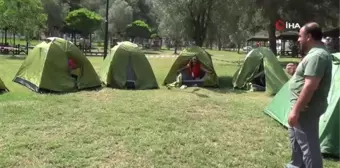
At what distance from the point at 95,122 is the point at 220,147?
245cm

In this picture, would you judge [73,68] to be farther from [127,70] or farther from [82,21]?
[82,21]

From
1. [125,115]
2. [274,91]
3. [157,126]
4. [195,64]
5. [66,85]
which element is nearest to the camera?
[157,126]

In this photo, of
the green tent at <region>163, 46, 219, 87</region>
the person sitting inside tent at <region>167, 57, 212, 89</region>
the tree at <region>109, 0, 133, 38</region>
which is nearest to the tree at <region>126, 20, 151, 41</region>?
the tree at <region>109, 0, 133, 38</region>

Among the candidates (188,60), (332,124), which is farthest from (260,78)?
(332,124)

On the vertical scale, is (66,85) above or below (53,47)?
below

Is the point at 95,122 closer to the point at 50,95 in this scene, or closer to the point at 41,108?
the point at 41,108

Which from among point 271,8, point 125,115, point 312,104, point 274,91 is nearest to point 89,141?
point 125,115

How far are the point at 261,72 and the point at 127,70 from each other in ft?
14.2

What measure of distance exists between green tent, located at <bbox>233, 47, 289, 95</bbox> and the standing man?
804cm

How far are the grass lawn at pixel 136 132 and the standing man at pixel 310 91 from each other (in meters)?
1.40

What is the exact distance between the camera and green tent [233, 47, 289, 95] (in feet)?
40.5

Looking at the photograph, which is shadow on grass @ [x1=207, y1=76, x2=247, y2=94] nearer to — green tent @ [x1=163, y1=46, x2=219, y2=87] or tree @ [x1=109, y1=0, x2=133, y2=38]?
green tent @ [x1=163, y1=46, x2=219, y2=87]

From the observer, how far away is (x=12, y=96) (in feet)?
32.1

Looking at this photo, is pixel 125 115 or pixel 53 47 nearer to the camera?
pixel 125 115
